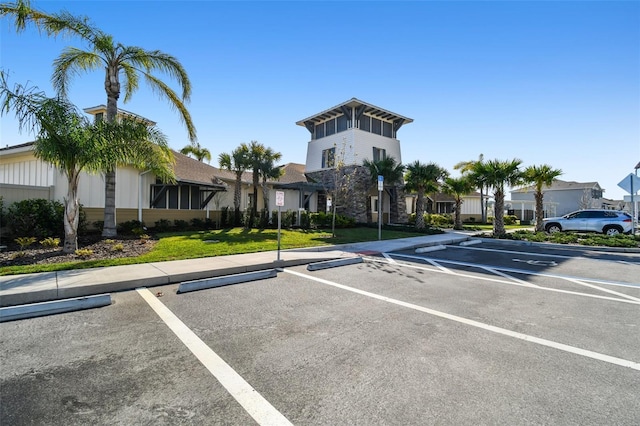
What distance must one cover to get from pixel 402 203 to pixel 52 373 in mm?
26523

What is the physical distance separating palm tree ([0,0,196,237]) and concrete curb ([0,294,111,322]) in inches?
258

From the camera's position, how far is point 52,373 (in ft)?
10.5

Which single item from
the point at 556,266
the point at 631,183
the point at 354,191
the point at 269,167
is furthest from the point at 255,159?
the point at 631,183

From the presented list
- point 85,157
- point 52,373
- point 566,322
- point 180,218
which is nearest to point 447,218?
point 180,218

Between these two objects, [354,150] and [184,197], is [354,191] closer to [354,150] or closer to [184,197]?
[354,150]

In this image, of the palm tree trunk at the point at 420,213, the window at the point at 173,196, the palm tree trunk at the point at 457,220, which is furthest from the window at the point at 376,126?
the window at the point at 173,196

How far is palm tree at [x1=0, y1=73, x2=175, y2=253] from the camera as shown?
27.0 ft

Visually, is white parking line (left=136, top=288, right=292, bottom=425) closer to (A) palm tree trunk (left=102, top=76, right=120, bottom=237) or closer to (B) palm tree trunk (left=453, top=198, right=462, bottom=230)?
(A) palm tree trunk (left=102, top=76, right=120, bottom=237)

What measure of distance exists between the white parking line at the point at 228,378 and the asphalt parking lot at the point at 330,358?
0.02 m

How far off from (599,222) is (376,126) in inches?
670

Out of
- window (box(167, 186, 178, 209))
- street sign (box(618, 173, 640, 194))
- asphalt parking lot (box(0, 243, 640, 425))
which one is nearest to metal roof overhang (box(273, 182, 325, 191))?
window (box(167, 186, 178, 209))

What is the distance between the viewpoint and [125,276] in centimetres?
681

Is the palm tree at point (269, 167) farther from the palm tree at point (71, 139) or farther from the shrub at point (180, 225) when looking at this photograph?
the palm tree at point (71, 139)

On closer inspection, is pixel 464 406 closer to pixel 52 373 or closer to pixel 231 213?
pixel 52 373
